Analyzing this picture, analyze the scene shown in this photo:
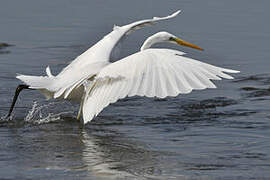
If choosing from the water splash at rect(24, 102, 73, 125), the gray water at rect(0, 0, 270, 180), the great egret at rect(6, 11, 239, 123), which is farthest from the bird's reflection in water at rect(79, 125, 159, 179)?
the water splash at rect(24, 102, 73, 125)

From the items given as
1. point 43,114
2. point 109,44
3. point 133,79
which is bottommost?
point 43,114

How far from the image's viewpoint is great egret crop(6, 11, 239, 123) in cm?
702

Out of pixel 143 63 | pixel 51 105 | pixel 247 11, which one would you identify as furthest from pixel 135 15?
pixel 143 63

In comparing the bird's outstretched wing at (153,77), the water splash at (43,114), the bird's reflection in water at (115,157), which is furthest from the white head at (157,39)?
the bird's outstretched wing at (153,77)

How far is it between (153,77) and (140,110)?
2.12 metres

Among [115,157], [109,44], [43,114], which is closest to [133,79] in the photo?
[115,157]

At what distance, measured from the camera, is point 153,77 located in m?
7.19

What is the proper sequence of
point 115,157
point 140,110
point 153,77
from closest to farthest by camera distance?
point 115,157 → point 153,77 → point 140,110

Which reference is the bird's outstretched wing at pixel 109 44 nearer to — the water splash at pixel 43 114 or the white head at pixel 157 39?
the white head at pixel 157 39

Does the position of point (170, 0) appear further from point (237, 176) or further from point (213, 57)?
point (237, 176)

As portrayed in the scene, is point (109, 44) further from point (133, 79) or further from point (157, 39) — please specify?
point (133, 79)

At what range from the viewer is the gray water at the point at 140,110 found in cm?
672

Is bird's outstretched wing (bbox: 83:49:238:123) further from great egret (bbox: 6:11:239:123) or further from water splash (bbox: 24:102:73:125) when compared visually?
water splash (bbox: 24:102:73:125)

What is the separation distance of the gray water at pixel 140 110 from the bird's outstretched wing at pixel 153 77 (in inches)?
22.1
